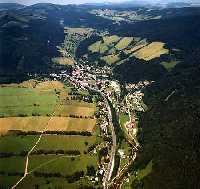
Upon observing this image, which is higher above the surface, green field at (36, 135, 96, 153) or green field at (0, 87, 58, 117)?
green field at (36, 135, 96, 153)

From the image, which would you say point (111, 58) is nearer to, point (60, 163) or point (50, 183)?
point (60, 163)

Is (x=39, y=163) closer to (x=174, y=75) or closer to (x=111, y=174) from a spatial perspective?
(x=111, y=174)

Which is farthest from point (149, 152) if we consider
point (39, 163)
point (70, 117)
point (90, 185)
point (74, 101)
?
point (74, 101)

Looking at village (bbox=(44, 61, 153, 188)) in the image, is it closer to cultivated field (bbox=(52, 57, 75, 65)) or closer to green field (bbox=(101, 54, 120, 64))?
cultivated field (bbox=(52, 57, 75, 65))

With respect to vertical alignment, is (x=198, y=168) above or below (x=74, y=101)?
above

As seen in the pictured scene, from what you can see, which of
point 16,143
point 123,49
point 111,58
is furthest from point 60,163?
point 123,49

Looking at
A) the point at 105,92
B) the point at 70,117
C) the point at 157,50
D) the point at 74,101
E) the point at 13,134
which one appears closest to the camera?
the point at 13,134

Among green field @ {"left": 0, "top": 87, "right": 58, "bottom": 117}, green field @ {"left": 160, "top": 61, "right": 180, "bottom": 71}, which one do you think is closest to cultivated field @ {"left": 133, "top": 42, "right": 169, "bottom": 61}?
green field @ {"left": 160, "top": 61, "right": 180, "bottom": 71}
